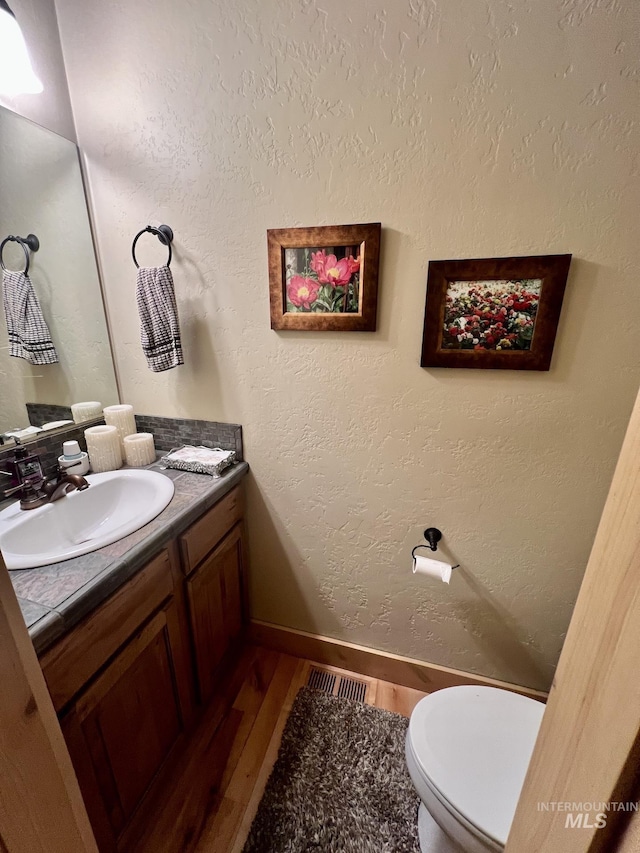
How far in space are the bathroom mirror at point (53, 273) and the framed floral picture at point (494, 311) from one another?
4.05 ft

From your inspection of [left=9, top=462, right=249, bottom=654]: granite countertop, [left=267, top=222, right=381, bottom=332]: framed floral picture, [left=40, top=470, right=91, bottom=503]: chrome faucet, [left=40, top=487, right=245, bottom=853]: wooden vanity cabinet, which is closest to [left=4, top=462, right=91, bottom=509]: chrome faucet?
[left=40, top=470, right=91, bottom=503]: chrome faucet

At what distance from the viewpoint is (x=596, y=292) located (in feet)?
3.07

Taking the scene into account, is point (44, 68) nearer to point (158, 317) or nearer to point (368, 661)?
point (158, 317)

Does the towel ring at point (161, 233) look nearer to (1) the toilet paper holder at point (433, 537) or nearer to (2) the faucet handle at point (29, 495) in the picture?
(2) the faucet handle at point (29, 495)

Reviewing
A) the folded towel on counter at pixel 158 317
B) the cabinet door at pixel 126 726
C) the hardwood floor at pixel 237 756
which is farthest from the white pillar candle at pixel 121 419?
the hardwood floor at pixel 237 756

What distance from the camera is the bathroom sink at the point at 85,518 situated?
89cm

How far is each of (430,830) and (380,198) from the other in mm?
1793

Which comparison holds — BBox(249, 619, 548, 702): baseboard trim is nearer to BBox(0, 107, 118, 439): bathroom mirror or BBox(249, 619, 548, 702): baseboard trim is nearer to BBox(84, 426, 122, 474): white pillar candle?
BBox(84, 426, 122, 474): white pillar candle

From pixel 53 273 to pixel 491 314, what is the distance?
1453 mm

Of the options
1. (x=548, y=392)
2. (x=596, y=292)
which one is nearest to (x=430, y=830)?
(x=548, y=392)

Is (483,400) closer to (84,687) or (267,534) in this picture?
(267,534)

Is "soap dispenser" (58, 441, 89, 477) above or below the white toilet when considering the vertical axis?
above

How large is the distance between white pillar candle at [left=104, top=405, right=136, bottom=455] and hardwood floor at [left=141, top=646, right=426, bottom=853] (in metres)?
1.11

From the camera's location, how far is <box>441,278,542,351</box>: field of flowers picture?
3.23 feet
